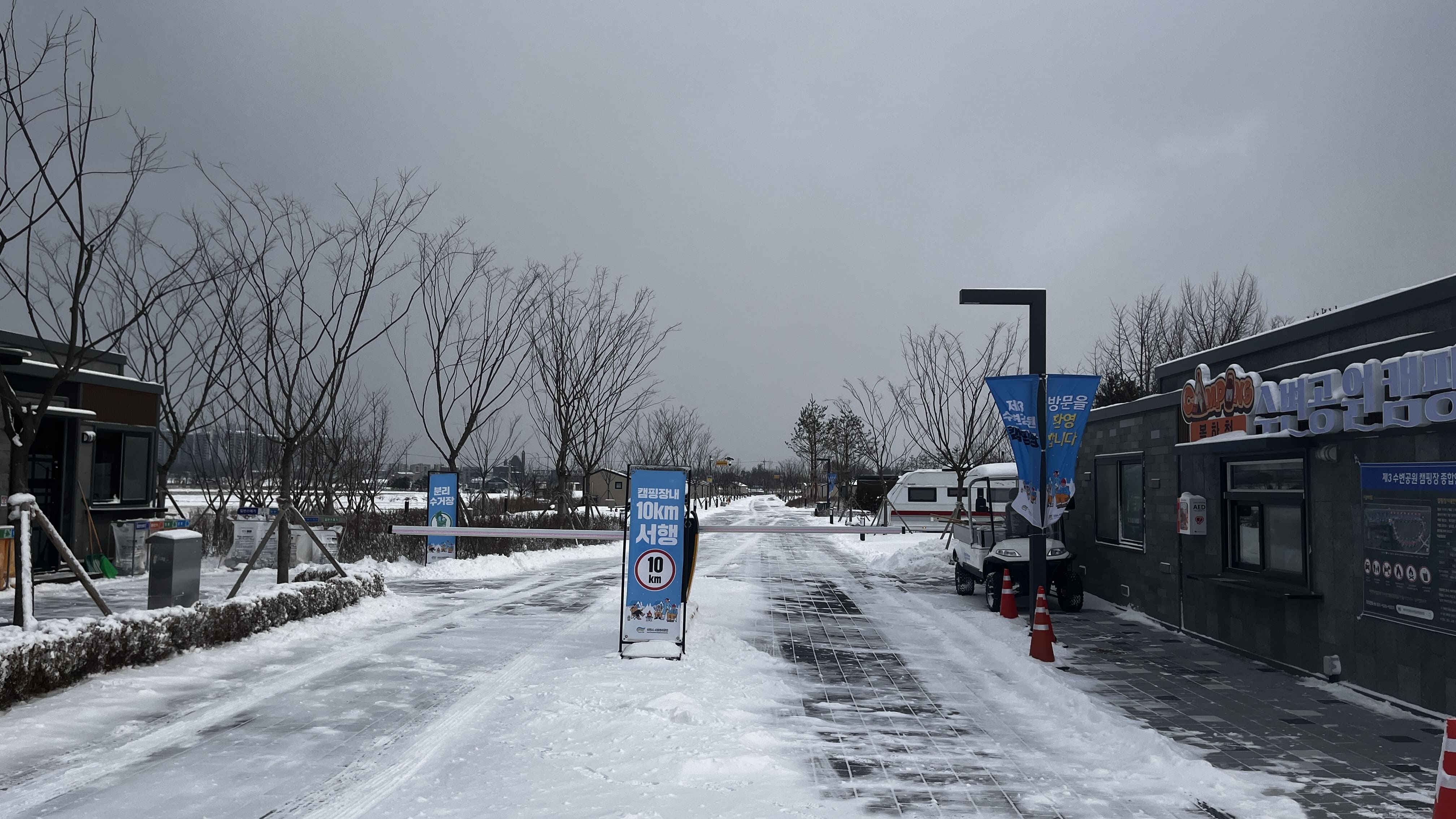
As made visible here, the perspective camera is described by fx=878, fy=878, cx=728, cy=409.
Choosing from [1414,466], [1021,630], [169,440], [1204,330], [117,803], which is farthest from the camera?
[1204,330]

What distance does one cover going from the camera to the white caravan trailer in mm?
36500

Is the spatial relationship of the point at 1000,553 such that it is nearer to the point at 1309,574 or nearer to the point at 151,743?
the point at 1309,574

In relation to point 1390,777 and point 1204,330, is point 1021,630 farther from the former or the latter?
point 1204,330

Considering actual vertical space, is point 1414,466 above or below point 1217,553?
above

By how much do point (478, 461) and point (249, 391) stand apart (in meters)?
16.6

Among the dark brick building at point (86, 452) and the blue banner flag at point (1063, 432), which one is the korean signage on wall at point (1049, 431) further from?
the dark brick building at point (86, 452)

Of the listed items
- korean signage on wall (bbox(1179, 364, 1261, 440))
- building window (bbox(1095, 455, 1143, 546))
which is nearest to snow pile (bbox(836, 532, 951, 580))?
building window (bbox(1095, 455, 1143, 546))

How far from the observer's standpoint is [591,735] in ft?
21.9

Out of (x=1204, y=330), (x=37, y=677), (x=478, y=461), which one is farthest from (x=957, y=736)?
(x=1204, y=330)

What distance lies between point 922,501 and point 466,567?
73.5 ft

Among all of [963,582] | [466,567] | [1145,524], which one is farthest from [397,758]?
[466,567]

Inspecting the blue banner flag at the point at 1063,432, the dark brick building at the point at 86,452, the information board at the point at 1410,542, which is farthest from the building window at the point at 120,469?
the information board at the point at 1410,542

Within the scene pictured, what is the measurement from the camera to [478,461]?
3553cm

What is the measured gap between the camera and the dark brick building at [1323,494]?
7.27 meters
